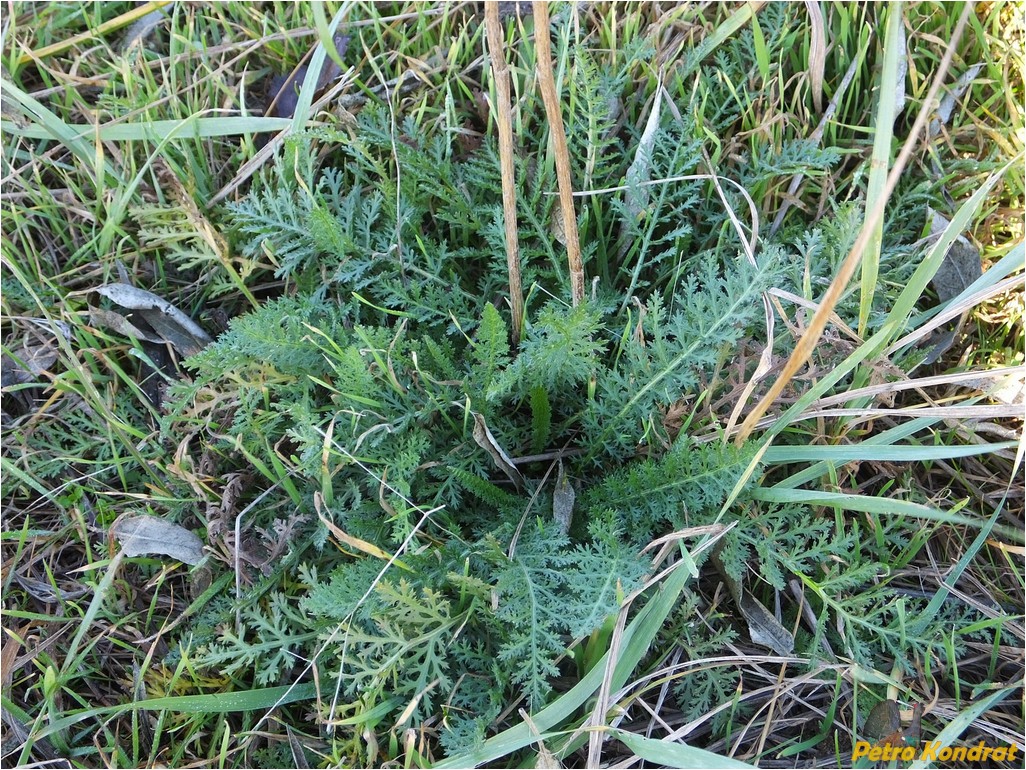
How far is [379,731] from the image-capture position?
1.60 meters

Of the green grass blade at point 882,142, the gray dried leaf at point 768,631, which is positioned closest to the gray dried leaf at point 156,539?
the gray dried leaf at point 768,631

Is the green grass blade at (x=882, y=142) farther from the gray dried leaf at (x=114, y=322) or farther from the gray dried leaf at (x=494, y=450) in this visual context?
the gray dried leaf at (x=114, y=322)

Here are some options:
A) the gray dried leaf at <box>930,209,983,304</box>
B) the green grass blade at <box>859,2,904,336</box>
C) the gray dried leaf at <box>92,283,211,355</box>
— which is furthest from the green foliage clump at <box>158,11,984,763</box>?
the gray dried leaf at <box>930,209,983,304</box>

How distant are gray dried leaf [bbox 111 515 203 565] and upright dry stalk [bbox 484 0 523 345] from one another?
2.94 feet

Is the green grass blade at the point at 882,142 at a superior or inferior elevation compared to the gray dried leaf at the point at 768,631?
superior

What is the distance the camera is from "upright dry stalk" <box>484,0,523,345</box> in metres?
1.26

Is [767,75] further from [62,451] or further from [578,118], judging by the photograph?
[62,451]

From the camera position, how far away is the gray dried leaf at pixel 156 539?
1.77 meters

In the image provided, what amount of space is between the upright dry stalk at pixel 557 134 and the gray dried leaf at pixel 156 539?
1055mm

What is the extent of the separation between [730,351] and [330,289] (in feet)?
3.30

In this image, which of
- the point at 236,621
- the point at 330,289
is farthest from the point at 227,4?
the point at 236,621

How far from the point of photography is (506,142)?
1402mm

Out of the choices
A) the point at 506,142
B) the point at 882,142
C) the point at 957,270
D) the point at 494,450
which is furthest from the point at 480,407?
the point at 957,270

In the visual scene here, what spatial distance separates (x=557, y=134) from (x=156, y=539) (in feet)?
4.20
